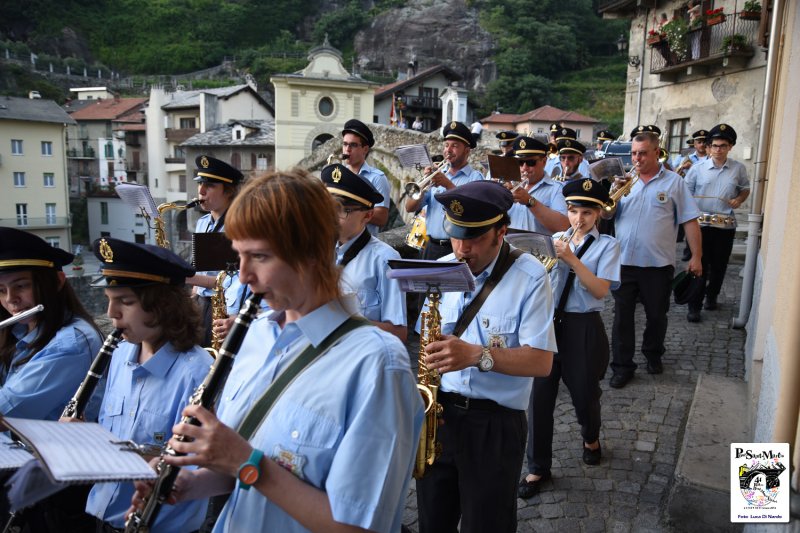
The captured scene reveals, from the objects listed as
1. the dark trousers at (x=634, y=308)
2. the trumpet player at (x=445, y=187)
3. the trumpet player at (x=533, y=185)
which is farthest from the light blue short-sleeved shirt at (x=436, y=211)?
the dark trousers at (x=634, y=308)

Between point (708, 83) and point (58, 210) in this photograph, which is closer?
point (708, 83)

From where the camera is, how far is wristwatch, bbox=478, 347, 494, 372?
305cm

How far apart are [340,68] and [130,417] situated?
45.0 metres

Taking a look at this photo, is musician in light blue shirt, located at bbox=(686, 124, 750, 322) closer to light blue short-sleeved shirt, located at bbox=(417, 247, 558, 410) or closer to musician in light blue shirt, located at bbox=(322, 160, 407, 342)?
musician in light blue shirt, located at bbox=(322, 160, 407, 342)

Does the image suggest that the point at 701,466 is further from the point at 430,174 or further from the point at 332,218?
the point at 430,174

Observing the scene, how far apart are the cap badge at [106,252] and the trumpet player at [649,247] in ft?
16.8

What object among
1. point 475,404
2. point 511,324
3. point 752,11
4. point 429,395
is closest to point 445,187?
point 511,324

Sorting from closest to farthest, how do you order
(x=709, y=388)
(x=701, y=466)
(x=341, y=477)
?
Result: (x=341, y=477)
(x=701, y=466)
(x=709, y=388)

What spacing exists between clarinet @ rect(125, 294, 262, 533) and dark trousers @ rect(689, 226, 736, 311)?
7925 millimetres

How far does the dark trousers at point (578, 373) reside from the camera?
4.68m

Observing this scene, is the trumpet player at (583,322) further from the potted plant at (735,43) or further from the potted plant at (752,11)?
the potted plant at (735,43)

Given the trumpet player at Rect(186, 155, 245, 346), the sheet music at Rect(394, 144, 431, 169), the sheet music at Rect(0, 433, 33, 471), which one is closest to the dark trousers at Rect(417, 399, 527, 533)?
the sheet music at Rect(0, 433, 33, 471)

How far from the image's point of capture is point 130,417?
2.76 m

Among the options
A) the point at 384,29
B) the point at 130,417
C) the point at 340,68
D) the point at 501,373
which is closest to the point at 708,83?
the point at 501,373
